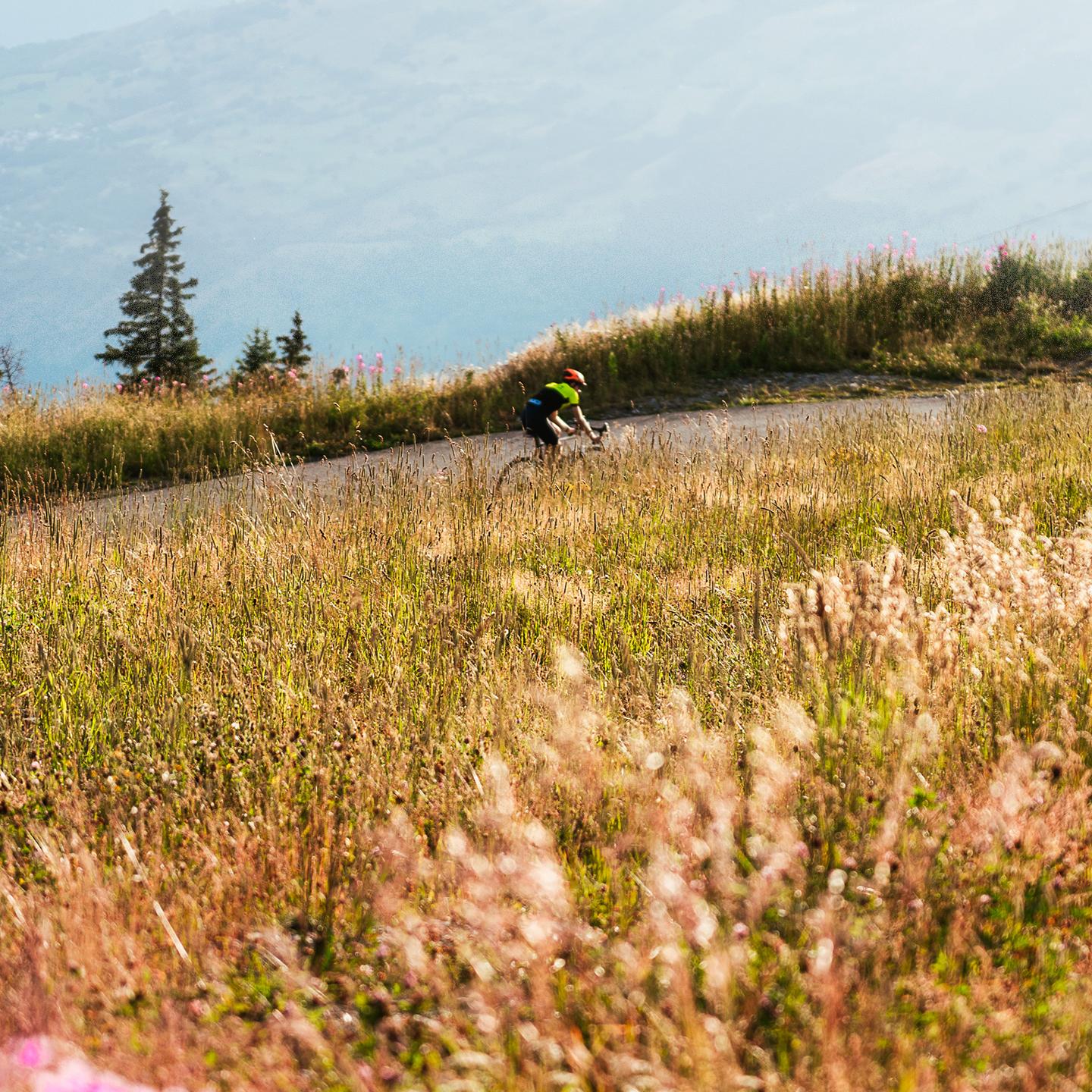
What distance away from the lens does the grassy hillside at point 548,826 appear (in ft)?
6.20

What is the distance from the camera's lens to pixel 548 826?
288 centimetres

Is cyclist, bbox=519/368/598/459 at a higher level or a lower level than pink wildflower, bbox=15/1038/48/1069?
higher

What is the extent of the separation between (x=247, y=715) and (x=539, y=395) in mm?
7210

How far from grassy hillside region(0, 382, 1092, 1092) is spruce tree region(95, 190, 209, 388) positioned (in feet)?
116

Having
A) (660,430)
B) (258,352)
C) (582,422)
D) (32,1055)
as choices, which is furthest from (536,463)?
(258,352)

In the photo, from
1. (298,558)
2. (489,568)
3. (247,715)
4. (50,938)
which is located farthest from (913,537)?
(50,938)

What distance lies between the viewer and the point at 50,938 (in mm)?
2361

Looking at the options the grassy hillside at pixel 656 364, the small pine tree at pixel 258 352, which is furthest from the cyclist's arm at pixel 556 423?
the small pine tree at pixel 258 352

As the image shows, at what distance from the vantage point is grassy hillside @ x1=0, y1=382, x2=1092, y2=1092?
1.89m

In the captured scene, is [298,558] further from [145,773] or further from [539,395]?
[539,395]

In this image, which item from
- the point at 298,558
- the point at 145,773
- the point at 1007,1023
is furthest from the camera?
the point at 298,558

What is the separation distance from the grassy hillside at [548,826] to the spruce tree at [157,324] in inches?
1388

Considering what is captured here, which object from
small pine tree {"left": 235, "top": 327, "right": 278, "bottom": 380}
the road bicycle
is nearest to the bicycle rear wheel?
the road bicycle

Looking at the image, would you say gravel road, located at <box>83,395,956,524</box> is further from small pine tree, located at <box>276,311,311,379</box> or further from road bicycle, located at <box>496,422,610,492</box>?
small pine tree, located at <box>276,311,311,379</box>
